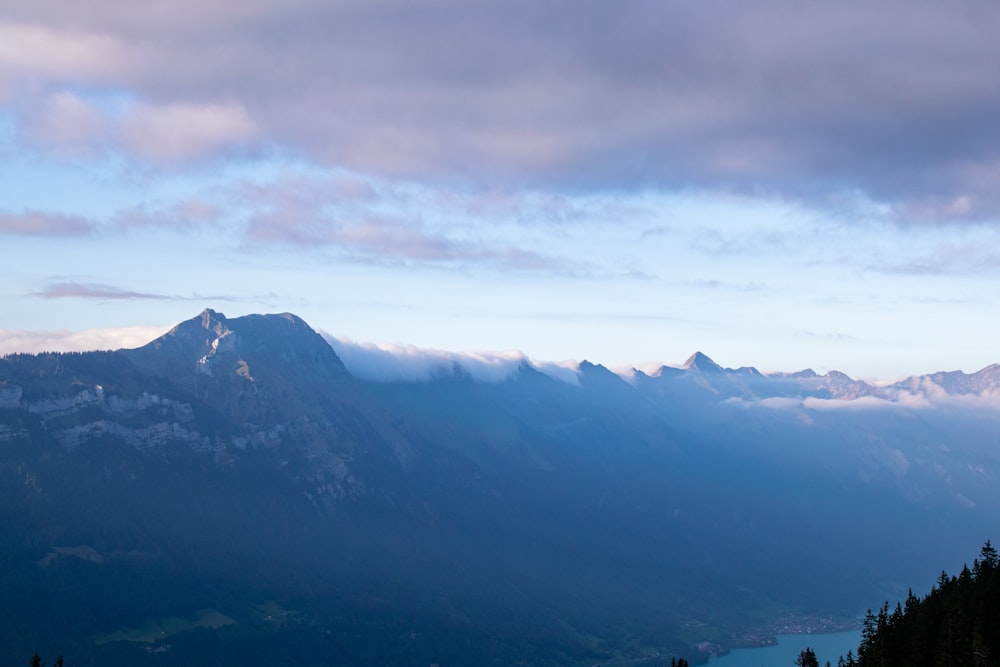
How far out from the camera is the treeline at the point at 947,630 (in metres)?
123

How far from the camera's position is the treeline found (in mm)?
123062

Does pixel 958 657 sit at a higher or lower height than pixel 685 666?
higher

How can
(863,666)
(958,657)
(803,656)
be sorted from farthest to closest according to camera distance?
(803,656), (863,666), (958,657)

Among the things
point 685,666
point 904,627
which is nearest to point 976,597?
point 904,627

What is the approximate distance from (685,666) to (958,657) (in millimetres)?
43549

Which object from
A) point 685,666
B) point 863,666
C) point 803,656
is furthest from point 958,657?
point 685,666

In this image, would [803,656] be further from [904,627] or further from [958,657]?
[958,657]

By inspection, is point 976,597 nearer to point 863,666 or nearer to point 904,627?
point 904,627

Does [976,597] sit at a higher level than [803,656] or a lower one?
higher

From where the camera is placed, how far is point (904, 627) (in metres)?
154

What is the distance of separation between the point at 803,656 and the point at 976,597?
27542 millimetres

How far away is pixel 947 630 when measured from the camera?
127562mm

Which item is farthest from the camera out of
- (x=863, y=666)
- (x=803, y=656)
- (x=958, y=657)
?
(x=803, y=656)

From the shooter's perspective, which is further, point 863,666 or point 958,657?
point 863,666
